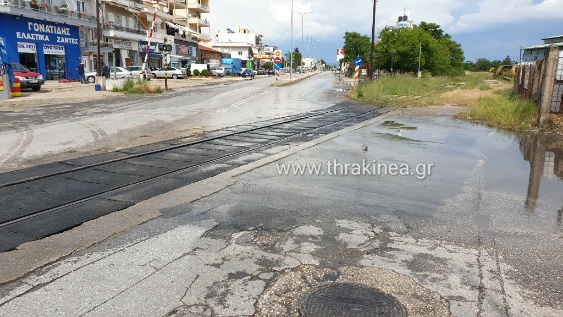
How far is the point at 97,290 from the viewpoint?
371 centimetres

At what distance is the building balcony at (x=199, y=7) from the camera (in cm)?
7956

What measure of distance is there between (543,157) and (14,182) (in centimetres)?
1070

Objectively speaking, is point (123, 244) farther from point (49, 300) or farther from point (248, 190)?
point (248, 190)

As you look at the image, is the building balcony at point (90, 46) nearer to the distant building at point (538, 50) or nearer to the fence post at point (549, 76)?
the fence post at point (549, 76)

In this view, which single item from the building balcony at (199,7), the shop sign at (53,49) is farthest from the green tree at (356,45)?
the shop sign at (53,49)

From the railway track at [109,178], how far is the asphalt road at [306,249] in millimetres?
426

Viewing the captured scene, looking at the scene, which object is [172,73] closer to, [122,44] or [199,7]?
[122,44]

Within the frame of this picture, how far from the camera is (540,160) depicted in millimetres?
9852

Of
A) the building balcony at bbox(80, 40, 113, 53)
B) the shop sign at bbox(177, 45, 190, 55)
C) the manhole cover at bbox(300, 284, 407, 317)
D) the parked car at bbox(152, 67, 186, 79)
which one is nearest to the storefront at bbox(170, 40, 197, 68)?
the shop sign at bbox(177, 45, 190, 55)

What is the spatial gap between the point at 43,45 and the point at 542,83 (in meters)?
38.1

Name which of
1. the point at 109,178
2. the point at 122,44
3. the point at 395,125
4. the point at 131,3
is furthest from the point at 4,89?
the point at 131,3

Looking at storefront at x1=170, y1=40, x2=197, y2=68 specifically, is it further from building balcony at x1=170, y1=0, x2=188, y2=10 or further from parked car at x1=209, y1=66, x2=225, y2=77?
building balcony at x1=170, y1=0, x2=188, y2=10

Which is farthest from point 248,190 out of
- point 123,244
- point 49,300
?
point 49,300

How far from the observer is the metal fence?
1305cm
